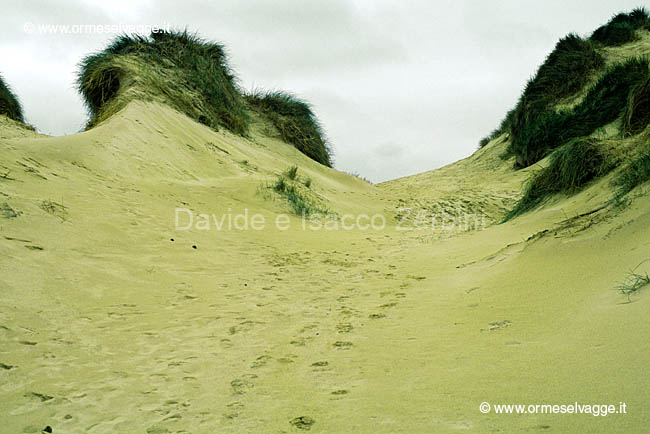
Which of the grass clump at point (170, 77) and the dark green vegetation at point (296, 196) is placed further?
the grass clump at point (170, 77)

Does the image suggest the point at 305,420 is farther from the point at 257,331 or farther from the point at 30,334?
the point at 30,334

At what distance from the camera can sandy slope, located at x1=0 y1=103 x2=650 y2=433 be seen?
1628mm

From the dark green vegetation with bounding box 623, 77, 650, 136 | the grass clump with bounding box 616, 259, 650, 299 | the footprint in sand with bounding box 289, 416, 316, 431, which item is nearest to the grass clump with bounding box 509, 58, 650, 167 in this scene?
the dark green vegetation with bounding box 623, 77, 650, 136

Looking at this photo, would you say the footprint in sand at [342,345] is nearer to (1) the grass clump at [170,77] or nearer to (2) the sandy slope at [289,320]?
(2) the sandy slope at [289,320]

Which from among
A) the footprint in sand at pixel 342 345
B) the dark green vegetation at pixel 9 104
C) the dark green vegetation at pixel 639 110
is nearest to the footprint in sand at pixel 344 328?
the footprint in sand at pixel 342 345

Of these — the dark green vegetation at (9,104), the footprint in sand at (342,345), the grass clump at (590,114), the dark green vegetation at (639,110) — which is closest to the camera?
the footprint in sand at (342,345)

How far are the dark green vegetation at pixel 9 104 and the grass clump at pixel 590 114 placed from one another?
1722 centimetres

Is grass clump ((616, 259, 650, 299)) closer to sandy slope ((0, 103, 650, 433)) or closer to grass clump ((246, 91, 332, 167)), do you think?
sandy slope ((0, 103, 650, 433))

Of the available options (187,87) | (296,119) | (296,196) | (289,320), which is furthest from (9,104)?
(289,320)

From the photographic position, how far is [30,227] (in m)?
3.66

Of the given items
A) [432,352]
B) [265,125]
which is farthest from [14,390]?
[265,125]

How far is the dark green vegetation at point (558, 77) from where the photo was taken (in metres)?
13.0

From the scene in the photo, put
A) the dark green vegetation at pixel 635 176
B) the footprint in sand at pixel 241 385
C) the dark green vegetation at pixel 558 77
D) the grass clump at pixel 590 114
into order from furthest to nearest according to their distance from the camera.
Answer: the dark green vegetation at pixel 558 77
the grass clump at pixel 590 114
the dark green vegetation at pixel 635 176
the footprint in sand at pixel 241 385

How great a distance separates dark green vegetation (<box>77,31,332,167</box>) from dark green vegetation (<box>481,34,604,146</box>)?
6.83 meters
